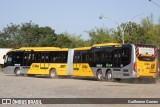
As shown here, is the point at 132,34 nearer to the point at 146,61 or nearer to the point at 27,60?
the point at 27,60

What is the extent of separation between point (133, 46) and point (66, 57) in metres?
10.4

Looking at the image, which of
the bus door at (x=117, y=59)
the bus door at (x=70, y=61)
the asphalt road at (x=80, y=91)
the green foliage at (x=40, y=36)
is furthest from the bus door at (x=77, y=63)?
the green foliage at (x=40, y=36)

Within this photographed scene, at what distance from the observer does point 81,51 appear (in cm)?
3712

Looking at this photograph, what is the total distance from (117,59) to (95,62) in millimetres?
3560

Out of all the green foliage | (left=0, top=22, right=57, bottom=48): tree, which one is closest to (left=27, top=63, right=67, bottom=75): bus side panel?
the green foliage

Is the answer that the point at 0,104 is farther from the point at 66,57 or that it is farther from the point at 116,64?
the point at 66,57

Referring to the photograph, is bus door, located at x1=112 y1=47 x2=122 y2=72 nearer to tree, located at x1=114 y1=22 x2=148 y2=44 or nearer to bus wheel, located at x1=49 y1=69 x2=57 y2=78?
bus wheel, located at x1=49 y1=69 x2=57 y2=78

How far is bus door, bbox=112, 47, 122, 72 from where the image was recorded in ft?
103

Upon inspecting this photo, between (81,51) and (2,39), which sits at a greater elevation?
(2,39)

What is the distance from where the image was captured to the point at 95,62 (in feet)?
114

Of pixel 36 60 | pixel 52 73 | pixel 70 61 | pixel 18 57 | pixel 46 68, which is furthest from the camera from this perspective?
pixel 18 57

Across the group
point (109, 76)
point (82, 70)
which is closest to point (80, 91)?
point (109, 76)

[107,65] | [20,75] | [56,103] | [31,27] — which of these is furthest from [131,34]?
[56,103]

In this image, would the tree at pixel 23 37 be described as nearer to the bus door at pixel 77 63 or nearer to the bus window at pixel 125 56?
the bus door at pixel 77 63
